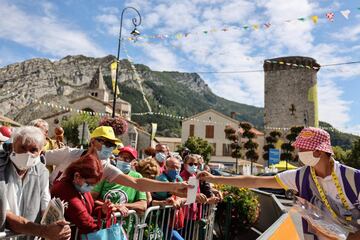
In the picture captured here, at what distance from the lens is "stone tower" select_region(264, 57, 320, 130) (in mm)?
50375

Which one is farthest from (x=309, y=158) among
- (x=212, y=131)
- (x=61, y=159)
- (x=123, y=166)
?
(x=212, y=131)

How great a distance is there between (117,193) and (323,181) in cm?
207

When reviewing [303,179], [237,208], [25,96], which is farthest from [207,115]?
[25,96]

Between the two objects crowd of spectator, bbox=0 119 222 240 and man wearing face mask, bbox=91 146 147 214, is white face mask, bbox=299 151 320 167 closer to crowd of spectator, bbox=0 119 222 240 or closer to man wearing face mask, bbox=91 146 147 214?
crowd of spectator, bbox=0 119 222 240

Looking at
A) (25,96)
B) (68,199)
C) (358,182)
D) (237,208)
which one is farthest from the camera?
(25,96)

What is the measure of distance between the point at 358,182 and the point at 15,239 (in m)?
2.82

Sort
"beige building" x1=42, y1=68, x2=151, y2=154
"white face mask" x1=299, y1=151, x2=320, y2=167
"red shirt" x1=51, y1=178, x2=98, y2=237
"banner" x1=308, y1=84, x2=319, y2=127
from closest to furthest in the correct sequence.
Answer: "red shirt" x1=51, y1=178, x2=98, y2=237 < "white face mask" x1=299, y1=151, x2=320, y2=167 < "banner" x1=308, y1=84, x2=319, y2=127 < "beige building" x1=42, y1=68, x2=151, y2=154

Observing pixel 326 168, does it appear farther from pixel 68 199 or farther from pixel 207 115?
pixel 207 115

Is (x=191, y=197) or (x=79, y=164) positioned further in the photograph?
(x=191, y=197)

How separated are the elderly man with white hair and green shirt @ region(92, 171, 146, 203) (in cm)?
89

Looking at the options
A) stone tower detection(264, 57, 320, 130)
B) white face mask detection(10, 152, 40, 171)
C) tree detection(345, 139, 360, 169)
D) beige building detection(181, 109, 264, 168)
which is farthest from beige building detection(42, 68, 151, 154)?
white face mask detection(10, 152, 40, 171)

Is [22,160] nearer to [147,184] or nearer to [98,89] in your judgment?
[147,184]

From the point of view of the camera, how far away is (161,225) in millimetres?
4422

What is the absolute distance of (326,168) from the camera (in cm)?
337
